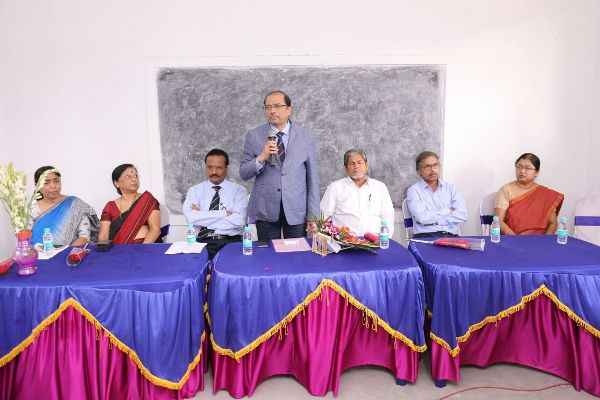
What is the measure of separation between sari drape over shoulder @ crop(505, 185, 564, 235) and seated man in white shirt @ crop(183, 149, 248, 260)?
7.11 feet

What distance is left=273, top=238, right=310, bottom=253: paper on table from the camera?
7.26 ft

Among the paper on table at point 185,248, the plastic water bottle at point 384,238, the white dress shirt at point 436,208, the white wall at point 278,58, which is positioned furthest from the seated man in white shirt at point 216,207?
the white dress shirt at point 436,208

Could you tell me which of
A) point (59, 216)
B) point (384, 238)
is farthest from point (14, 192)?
point (384, 238)

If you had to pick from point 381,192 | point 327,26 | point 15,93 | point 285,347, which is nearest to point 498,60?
point 327,26

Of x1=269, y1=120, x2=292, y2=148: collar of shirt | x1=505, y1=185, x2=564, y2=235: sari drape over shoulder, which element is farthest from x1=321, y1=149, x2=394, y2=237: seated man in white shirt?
x1=505, y1=185, x2=564, y2=235: sari drape over shoulder

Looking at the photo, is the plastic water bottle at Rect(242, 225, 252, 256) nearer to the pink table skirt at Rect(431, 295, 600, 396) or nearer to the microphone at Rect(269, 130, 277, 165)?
the microphone at Rect(269, 130, 277, 165)

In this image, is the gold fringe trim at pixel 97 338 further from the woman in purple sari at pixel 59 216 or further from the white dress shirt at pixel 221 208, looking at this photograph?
the white dress shirt at pixel 221 208

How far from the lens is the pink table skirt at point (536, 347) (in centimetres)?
199

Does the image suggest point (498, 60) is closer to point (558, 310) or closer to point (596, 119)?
point (596, 119)

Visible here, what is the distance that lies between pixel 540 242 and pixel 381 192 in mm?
1043

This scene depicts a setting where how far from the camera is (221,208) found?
3.07 m

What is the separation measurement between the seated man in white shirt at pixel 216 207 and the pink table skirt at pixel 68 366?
1198 millimetres

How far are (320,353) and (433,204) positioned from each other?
172 centimetres

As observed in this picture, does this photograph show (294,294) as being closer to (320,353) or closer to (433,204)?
(320,353)
